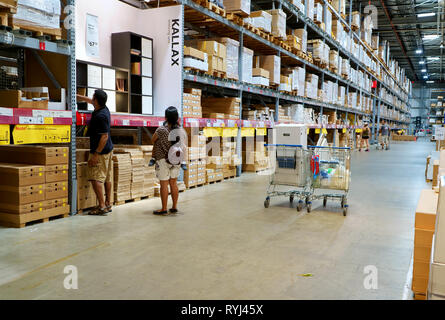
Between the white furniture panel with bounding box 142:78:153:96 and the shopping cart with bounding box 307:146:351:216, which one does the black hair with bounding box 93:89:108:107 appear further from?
the shopping cart with bounding box 307:146:351:216

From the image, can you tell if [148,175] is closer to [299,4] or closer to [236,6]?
[236,6]

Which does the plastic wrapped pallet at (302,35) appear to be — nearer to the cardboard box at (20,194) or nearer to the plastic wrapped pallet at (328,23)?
the plastic wrapped pallet at (328,23)

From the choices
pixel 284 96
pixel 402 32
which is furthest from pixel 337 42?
pixel 402 32

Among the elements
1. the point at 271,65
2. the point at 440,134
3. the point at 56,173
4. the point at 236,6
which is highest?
the point at 236,6

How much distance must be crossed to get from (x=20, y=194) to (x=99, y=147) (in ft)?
3.91

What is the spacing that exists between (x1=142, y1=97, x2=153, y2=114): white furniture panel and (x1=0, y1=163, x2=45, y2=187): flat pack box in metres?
3.20

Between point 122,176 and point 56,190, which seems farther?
point 122,176

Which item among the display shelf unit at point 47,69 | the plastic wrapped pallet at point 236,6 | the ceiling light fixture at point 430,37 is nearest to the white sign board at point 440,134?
the plastic wrapped pallet at point 236,6

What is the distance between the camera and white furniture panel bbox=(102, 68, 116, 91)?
7.10 m

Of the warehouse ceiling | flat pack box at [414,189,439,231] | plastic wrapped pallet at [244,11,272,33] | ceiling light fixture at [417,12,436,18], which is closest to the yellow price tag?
flat pack box at [414,189,439,231]

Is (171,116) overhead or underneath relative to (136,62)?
underneath

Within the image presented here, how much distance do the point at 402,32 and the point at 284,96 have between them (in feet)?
67.7

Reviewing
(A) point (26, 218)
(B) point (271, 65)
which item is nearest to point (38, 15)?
(A) point (26, 218)

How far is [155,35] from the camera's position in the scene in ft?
26.3
